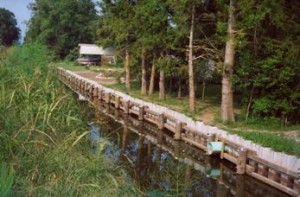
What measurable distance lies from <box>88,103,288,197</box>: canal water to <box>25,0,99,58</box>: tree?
167 ft

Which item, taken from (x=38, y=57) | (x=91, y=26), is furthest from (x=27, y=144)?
(x=91, y=26)

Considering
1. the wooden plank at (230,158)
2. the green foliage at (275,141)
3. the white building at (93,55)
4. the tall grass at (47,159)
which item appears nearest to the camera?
the tall grass at (47,159)

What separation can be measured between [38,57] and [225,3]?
28.0ft

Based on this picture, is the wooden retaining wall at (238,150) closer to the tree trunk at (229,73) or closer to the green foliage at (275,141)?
the green foliage at (275,141)

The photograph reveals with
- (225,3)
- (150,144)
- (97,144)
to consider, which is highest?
(225,3)

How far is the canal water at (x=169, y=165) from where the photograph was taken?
1289cm

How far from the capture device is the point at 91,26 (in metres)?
73.7

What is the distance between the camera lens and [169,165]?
1459 cm

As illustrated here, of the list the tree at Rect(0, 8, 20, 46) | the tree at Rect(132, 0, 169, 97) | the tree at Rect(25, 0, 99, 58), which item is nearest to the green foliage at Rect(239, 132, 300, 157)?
the tree at Rect(132, 0, 169, 97)

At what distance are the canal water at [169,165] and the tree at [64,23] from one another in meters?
51.0

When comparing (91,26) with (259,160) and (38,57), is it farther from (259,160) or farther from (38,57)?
(259,160)

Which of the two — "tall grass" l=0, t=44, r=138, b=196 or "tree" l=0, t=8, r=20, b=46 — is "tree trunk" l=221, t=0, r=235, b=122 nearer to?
"tall grass" l=0, t=44, r=138, b=196

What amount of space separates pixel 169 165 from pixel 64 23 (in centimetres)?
6156

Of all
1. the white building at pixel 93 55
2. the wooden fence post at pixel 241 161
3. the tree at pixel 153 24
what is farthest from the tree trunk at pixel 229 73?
the white building at pixel 93 55
